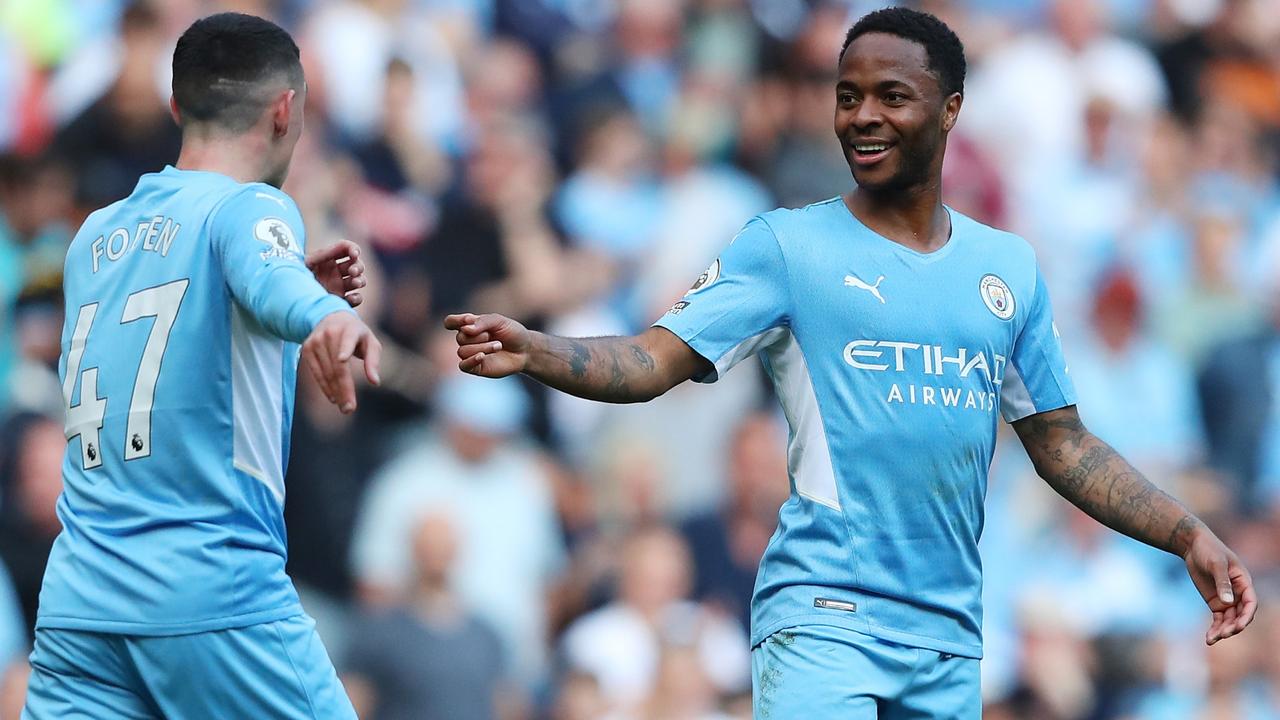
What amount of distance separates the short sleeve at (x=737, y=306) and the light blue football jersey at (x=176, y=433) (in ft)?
3.70

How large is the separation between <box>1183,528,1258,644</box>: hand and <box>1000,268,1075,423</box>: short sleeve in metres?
0.61

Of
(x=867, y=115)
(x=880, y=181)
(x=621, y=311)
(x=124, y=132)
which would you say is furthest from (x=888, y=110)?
(x=621, y=311)

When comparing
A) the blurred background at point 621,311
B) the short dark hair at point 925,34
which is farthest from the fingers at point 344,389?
the blurred background at point 621,311

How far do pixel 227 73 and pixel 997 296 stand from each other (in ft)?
7.47

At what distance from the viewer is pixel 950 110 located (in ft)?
17.8

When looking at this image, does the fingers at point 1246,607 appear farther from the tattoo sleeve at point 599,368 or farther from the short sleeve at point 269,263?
the short sleeve at point 269,263

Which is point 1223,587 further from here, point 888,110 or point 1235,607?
point 888,110

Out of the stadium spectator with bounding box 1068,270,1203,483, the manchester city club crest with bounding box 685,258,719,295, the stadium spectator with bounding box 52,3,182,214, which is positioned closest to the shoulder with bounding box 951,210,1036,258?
the manchester city club crest with bounding box 685,258,719,295

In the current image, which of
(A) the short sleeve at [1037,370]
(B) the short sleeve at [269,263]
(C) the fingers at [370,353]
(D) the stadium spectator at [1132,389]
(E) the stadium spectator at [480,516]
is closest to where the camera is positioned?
(C) the fingers at [370,353]

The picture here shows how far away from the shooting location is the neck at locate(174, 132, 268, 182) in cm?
505

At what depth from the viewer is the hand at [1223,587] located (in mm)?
5152

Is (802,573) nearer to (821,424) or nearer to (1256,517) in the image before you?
(821,424)

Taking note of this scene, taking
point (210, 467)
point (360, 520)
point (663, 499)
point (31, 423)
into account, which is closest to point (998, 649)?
point (663, 499)

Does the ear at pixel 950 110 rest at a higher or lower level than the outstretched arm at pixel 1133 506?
higher
